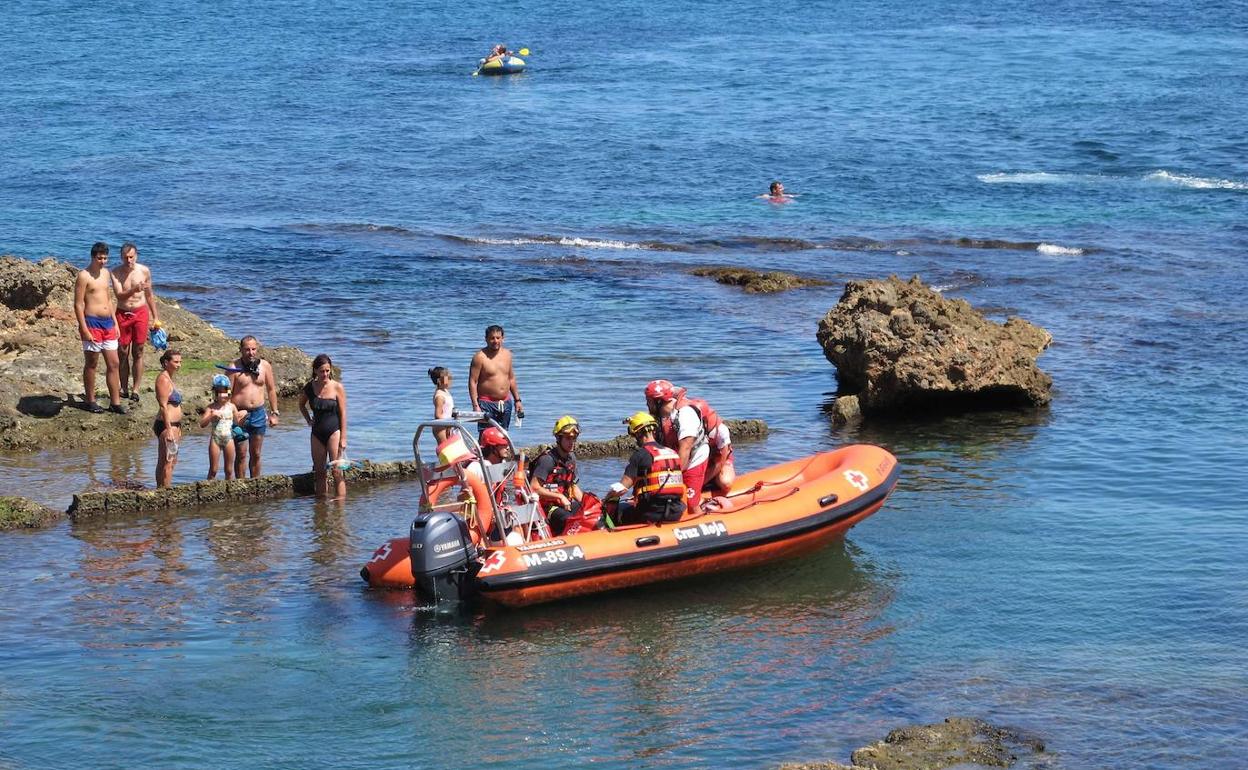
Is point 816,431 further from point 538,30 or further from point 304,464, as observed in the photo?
point 538,30

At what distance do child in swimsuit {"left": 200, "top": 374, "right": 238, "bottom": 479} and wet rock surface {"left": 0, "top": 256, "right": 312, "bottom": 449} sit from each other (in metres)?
2.11

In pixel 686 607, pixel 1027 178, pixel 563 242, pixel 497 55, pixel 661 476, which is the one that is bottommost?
pixel 686 607

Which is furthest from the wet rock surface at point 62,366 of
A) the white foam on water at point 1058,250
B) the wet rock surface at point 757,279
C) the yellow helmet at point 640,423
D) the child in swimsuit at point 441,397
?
the white foam on water at point 1058,250

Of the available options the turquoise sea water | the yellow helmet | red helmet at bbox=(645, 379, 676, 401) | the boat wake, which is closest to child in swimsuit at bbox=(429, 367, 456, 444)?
the turquoise sea water

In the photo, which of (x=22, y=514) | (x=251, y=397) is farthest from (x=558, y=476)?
(x=22, y=514)

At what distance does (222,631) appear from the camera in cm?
1012

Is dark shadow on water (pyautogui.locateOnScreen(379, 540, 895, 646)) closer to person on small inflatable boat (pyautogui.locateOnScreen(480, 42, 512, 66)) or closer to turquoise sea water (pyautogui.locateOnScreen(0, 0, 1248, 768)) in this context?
turquoise sea water (pyautogui.locateOnScreen(0, 0, 1248, 768))

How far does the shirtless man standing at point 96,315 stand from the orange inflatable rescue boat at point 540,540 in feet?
14.8

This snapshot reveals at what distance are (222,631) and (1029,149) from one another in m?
30.9

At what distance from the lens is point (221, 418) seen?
12.7 metres

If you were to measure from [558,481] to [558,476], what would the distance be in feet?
0.14

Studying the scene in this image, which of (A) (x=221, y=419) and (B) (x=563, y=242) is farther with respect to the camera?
(B) (x=563, y=242)

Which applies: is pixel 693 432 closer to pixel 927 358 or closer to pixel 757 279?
pixel 927 358

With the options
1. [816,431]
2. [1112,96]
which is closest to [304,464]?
[816,431]
